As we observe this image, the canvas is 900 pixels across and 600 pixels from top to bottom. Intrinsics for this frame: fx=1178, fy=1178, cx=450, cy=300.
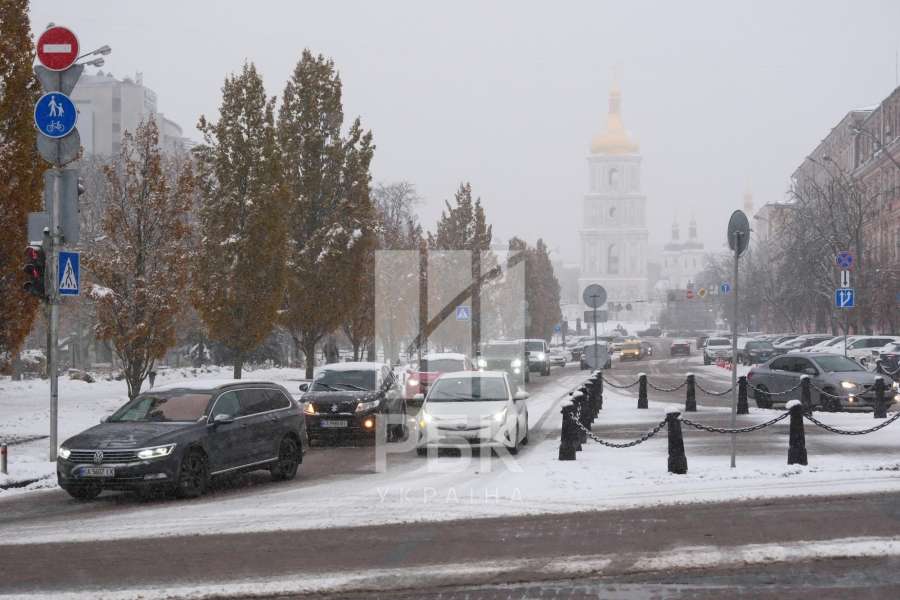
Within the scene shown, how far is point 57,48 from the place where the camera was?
60.5 feet

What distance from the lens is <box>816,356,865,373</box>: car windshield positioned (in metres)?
27.1

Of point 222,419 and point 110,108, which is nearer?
point 222,419

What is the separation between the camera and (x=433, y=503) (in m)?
13.0

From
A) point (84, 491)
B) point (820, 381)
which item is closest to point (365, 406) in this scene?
point (84, 491)

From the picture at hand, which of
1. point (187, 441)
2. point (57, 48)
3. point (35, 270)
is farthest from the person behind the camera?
point (57, 48)

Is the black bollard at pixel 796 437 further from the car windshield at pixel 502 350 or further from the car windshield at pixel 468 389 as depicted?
the car windshield at pixel 502 350

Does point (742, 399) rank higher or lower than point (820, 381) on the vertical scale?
lower

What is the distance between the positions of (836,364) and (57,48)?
1855cm

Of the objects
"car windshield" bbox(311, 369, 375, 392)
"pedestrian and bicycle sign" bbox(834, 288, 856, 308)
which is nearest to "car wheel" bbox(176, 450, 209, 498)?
"car windshield" bbox(311, 369, 375, 392)

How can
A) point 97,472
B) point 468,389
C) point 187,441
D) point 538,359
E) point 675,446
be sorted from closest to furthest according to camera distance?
1. point 97,472
2. point 187,441
3. point 675,446
4. point 468,389
5. point 538,359

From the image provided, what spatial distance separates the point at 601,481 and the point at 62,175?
974 cm

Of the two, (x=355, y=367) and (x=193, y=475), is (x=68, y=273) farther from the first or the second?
(x=355, y=367)

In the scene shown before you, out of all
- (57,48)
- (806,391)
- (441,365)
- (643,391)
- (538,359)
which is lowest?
(643,391)

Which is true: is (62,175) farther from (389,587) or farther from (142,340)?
(389,587)
